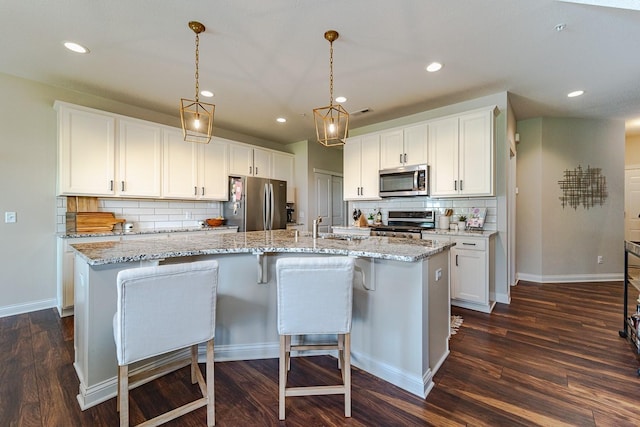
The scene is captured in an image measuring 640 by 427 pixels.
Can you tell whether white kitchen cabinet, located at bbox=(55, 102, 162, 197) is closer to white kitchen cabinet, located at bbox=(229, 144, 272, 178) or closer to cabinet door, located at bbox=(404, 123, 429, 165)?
white kitchen cabinet, located at bbox=(229, 144, 272, 178)

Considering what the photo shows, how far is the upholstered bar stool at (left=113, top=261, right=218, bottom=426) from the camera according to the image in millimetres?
1340

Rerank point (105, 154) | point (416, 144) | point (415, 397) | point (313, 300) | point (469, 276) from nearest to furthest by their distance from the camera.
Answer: point (313, 300) → point (415, 397) → point (469, 276) → point (105, 154) → point (416, 144)

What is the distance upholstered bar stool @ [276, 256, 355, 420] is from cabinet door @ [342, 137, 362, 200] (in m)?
3.30

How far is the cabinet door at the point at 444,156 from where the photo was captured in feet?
12.3

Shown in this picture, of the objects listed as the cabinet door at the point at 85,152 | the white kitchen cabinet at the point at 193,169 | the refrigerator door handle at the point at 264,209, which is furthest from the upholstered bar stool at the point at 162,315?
the refrigerator door handle at the point at 264,209

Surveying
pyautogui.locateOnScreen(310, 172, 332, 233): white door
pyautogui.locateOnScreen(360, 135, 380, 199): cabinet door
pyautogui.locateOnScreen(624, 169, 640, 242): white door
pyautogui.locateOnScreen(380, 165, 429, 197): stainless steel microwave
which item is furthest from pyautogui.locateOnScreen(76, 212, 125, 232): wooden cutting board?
pyautogui.locateOnScreen(624, 169, 640, 242): white door

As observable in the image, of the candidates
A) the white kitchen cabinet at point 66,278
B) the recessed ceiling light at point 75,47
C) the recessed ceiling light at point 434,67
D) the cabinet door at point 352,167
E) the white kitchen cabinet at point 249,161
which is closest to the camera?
the recessed ceiling light at point 75,47

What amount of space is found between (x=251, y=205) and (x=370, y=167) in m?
2.11

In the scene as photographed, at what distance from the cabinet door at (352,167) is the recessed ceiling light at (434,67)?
1.81m

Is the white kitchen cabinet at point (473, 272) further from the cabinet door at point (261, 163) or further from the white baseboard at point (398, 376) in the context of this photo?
the cabinet door at point (261, 163)

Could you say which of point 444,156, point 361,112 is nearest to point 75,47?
point 361,112

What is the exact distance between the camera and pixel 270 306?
Answer: 2.25 meters

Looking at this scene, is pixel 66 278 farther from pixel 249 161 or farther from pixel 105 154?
pixel 249 161

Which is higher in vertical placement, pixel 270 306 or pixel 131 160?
pixel 131 160
